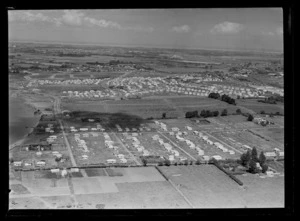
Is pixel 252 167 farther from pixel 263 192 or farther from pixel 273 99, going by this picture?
pixel 273 99

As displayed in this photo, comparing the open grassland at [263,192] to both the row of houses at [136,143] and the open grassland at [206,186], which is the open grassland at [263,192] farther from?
the row of houses at [136,143]

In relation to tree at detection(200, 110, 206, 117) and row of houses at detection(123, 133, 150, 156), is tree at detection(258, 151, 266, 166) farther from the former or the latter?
row of houses at detection(123, 133, 150, 156)

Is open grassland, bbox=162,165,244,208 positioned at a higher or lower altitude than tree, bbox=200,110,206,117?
lower

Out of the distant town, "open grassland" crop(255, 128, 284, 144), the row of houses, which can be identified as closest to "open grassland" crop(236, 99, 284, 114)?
the distant town

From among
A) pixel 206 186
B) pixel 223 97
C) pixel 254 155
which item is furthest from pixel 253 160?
pixel 223 97

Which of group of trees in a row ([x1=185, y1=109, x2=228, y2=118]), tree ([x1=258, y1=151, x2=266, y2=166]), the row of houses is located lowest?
tree ([x1=258, y1=151, x2=266, y2=166])
